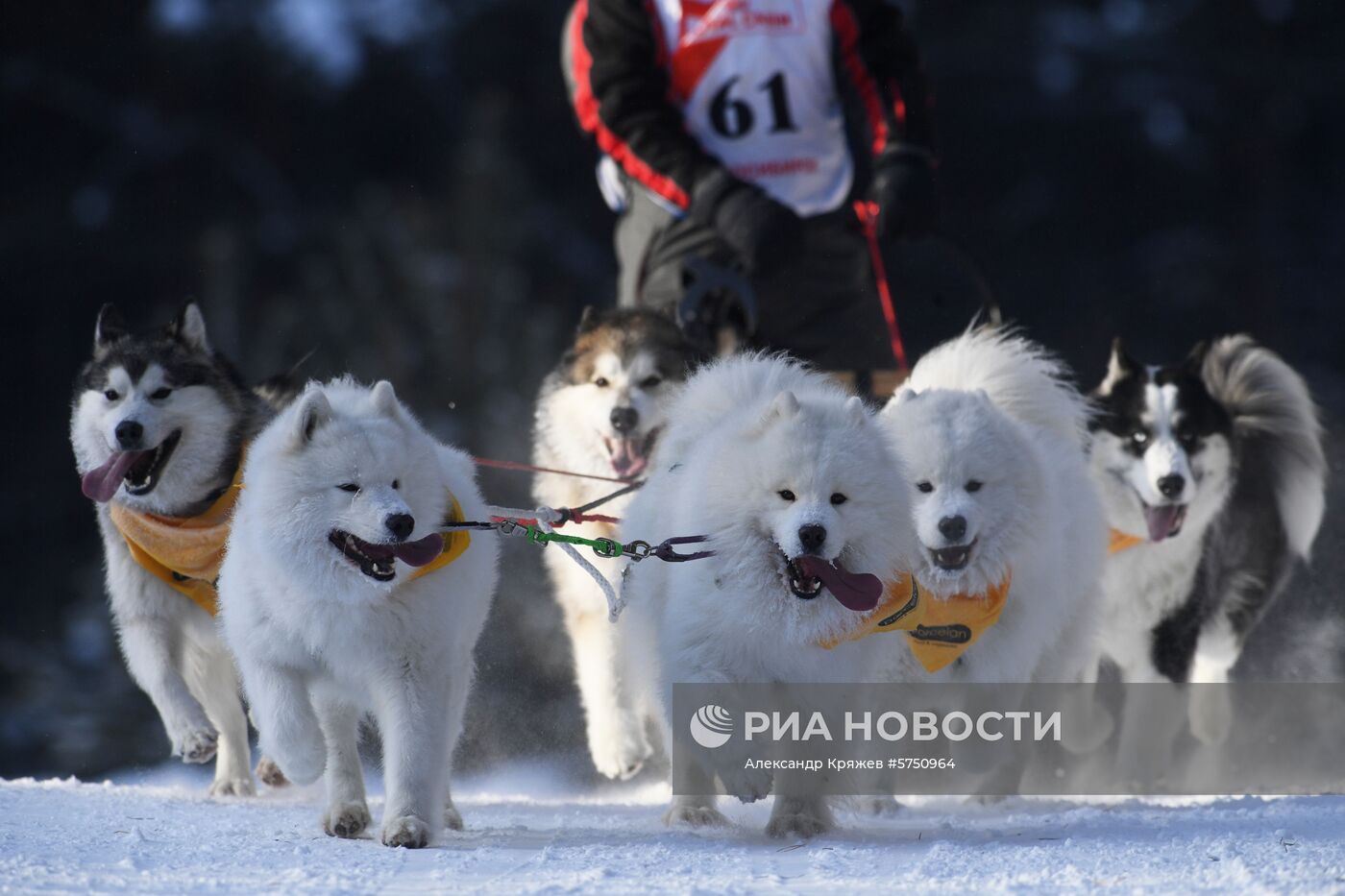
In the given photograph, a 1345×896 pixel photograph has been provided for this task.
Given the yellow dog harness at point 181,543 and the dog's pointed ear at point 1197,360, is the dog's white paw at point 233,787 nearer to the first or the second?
the yellow dog harness at point 181,543

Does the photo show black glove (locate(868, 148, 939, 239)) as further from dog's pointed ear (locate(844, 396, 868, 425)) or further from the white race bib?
dog's pointed ear (locate(844, 396, 868, 425))

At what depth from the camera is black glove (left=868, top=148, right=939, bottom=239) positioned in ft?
13.8

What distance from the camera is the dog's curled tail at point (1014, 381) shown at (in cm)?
391

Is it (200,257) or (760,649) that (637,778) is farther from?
(200,257)

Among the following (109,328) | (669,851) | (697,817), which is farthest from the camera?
(109,328)

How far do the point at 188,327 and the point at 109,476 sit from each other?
1.41ft

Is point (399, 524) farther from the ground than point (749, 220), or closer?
closer

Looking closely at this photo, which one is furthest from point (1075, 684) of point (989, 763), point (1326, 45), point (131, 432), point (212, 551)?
point (1326, 45)

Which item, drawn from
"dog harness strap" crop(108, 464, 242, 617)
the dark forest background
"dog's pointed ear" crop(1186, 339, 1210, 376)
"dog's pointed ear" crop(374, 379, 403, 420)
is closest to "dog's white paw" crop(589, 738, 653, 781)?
"dog harness strap" crop(108, 464, 242, 617)

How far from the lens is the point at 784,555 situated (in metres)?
2.87


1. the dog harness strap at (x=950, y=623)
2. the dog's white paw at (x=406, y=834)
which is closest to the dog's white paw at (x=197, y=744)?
the dog's white paw at (x=406, y=834)

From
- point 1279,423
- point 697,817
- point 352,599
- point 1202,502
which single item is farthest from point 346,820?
point 1279,423

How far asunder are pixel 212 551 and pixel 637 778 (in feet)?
5.38

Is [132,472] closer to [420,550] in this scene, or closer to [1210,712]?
[420,550]
